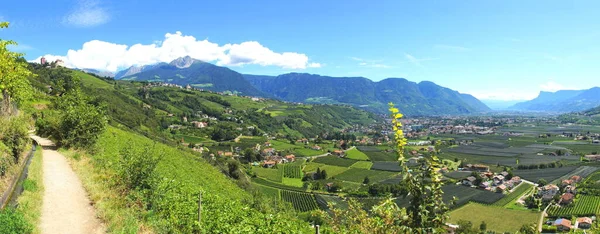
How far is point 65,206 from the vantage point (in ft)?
39.6

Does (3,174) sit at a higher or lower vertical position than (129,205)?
higher

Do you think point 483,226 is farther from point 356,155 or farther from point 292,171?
point 356,155

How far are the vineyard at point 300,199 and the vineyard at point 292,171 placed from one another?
52.5ft

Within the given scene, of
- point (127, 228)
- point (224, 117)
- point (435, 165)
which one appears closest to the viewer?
point (435, 165)

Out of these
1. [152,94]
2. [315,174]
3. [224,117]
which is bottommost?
[315,174]

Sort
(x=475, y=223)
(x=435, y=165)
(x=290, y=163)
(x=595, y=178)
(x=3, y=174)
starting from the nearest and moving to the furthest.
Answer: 1. (x=435, y=165)
2. (x=3, y=174)
3. (x=475, y=223)
4. (x=595, y=178)
5. (x=290, y=163)

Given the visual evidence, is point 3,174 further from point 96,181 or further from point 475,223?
point 475,223

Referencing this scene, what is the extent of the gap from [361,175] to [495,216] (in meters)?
42.7

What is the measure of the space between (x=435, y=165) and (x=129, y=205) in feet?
38.9

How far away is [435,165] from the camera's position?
4.44 m

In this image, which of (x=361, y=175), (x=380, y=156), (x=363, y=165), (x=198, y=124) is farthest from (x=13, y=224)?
(x=198, y=124)

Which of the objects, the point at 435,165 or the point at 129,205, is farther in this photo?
the point at 129,205

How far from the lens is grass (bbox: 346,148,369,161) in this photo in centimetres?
12988

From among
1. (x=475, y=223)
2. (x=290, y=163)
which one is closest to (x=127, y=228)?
(x=475, y=223)
